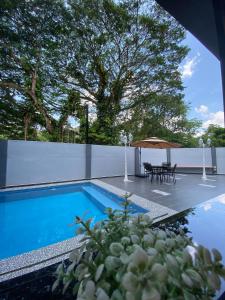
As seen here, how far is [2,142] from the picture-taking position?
7.91m

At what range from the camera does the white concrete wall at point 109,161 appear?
35.6 ft

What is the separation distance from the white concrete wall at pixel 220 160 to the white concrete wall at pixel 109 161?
530 cm

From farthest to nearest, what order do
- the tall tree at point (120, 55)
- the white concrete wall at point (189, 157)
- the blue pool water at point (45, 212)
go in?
1. the white concrete wall at point (189, 157)
2. the tall tree at point (120, 55)
3. the blue pool water at point (45, 212)

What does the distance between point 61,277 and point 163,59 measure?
15.3 meters

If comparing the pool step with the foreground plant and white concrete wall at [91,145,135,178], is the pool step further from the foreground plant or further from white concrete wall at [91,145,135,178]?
the foreground plant

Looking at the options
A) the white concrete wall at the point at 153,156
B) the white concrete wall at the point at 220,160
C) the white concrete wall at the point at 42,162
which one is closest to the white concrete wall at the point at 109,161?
the white concrete wall at the point at 42,162

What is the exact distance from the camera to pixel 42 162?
9.05m

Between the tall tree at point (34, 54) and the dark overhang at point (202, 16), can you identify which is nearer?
the dark overhang at point (202, 16)

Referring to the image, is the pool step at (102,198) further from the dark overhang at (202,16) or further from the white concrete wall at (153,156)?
the white concrete wall at (153,156)

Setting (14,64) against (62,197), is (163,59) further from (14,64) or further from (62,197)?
(62,197)

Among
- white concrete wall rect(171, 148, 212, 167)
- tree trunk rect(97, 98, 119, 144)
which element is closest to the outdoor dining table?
white concrete wall rect(171, 148, 212, 167)

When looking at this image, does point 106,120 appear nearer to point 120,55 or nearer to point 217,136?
point 120,55

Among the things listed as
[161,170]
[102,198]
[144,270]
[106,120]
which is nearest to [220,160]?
[161,170]

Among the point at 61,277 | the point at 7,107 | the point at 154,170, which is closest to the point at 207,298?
the point at 61,277
